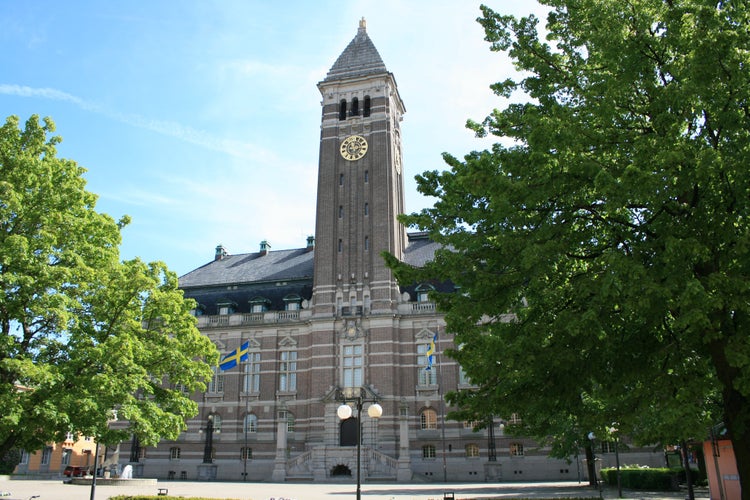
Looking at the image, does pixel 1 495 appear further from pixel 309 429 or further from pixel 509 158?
pixel 309 429

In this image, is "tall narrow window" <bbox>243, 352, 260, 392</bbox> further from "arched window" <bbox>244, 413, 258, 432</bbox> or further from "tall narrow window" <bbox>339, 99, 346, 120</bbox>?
"tall narrow window" <bbox>339, 99, 346, 120</bbox>

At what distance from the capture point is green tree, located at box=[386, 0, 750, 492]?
10.7m

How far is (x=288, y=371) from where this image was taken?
5000 centimetres

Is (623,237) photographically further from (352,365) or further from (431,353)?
(352,365)

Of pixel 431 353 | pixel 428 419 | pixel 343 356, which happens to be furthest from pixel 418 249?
pixel 428 419

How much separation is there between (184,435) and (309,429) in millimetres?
11041

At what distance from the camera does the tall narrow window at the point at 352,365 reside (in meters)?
47.1

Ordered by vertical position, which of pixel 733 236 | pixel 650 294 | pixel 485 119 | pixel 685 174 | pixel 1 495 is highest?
pixel 485 119

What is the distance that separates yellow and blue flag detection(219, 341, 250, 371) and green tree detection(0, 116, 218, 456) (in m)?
23.1

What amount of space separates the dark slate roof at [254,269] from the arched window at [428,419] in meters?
15.3

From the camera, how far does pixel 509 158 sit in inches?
524

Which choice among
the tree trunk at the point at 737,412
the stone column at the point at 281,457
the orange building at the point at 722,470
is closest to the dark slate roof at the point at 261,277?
the stone column at the point at 281,457

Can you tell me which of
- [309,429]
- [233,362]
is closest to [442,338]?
[309,429]

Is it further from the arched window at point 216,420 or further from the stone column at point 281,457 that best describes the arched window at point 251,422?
the stone column at point 281,457
